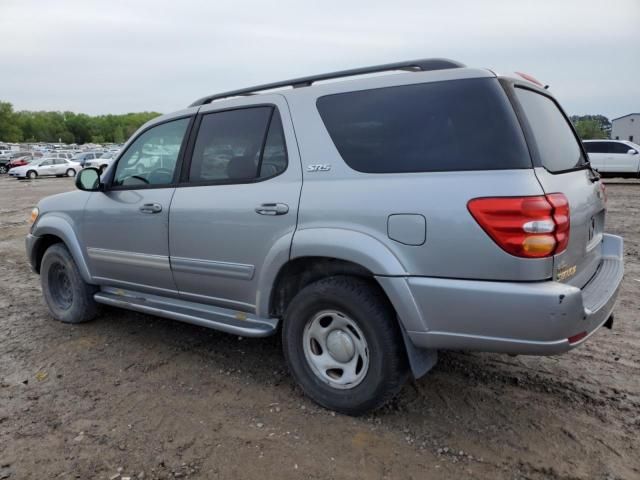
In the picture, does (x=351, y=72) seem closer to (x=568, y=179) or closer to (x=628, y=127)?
(x=568, y=179)

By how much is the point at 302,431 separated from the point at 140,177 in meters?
2.39

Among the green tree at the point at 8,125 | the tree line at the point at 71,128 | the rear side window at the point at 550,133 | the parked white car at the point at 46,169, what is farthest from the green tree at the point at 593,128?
the green tree at the point at 8,125

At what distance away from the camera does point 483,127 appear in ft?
8.41

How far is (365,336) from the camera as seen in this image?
2881mm

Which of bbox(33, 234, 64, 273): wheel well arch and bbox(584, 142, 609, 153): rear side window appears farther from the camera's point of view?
bbox(584, 142, 609, 153): rear side window

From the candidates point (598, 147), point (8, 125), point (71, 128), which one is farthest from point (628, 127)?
point (71, 128)

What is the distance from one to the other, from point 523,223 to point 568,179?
63cm

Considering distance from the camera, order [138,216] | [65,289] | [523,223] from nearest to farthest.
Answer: [523,223]
[138,216]
[65,289]

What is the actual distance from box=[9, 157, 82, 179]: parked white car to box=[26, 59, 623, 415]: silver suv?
34.1 metres

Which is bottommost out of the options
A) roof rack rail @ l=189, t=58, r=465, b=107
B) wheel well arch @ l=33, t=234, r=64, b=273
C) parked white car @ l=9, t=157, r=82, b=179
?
parked white car @ l=9, t=157, r=82, b=179

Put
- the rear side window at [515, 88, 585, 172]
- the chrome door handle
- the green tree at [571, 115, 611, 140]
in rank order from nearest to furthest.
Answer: the rear side window at [515, 88, 585, 172], the chrome door handle, the green tree at [571, 115, 611, 140]

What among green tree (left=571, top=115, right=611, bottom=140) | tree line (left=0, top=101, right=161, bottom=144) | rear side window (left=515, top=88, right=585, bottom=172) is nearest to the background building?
green tree (left=571, top=115, right=611, bottom=140)

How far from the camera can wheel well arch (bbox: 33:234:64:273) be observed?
195 inches

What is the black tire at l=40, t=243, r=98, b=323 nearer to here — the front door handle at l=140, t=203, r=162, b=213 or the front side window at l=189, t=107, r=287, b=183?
the front door handle at l=140, t=203, r=162, b=213
